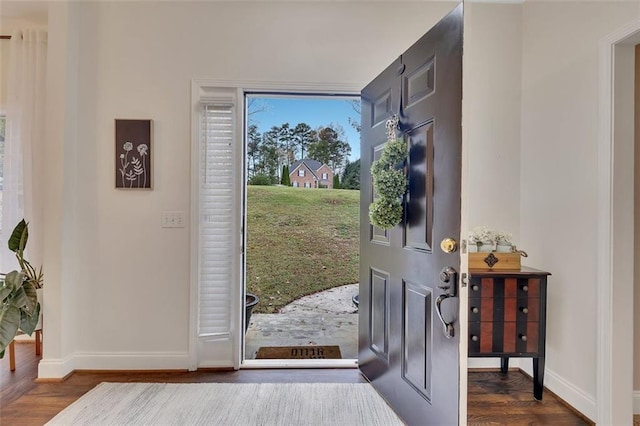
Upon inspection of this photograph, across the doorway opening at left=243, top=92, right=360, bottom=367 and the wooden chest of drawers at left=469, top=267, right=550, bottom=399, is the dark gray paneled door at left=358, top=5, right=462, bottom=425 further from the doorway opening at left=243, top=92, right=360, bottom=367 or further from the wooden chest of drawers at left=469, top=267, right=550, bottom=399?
the doorway opening at left=243, top=92, right=360, bottom=367

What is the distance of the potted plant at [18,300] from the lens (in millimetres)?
2088

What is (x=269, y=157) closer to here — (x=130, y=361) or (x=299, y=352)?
(x=299, y=352)

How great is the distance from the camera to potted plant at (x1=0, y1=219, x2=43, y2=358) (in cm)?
209

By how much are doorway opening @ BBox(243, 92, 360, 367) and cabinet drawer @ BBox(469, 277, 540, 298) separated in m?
1.70

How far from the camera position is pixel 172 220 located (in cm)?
240

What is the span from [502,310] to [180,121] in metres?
2.58

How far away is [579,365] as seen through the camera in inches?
77.0

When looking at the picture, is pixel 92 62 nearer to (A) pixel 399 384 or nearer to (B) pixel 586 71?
(A) pixel 399 384

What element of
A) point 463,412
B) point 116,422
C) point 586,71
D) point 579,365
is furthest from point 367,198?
point 116,422

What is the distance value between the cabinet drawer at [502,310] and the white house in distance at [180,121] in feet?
1.11

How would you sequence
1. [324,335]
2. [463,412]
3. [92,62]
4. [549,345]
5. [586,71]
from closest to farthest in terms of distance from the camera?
[463,412] → [586,71] → [549,345] → [92,62] → [324,335]

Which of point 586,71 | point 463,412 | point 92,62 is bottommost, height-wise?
point 463,412

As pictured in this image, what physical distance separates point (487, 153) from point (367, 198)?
1.05 m

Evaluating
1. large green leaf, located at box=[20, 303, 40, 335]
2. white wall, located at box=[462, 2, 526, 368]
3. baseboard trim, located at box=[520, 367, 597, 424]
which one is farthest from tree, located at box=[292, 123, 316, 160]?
baseboard trim, located at box=[520, 367, 597, 424]
